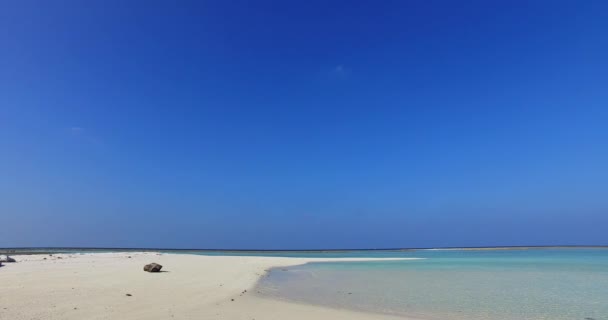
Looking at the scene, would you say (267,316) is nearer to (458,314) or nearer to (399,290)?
(458,314)

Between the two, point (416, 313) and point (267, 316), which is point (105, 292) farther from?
point (416, 313)

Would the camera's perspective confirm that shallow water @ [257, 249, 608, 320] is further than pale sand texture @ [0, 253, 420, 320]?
Yes

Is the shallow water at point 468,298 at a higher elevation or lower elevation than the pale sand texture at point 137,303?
lower

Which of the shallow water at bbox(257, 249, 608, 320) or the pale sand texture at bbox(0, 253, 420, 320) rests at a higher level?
the pale sand texture at bbox(0, 253, 420, 320)

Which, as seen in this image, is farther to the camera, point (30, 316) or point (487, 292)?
point (487, 292)

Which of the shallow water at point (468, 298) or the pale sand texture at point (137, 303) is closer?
the pale sand texture at point (137, 303)

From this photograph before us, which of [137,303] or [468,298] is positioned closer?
[137,303]

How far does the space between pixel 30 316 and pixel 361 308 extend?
9.21 m

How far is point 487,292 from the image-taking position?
51.6 ft

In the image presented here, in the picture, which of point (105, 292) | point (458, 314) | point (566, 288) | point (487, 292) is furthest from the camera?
point (566, 288)

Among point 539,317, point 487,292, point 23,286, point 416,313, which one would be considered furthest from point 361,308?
point 23,286

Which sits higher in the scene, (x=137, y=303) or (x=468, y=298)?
(x=137, y=303)

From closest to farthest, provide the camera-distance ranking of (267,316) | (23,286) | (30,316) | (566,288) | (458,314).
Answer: (30,316)
(267,316)
(458,314)
(23,286)
(566,288)

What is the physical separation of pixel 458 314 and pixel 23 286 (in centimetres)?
1555
